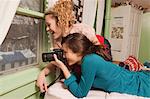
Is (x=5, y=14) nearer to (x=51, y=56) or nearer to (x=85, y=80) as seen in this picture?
(x=51, y=56)

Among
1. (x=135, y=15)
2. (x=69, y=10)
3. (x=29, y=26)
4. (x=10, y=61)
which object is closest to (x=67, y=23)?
(x=69, y=10)

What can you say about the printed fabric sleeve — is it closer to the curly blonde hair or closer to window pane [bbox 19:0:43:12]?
the curly blonde hair

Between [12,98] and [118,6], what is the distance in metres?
2.58

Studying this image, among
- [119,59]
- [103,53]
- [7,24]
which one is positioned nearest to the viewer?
[7,24]

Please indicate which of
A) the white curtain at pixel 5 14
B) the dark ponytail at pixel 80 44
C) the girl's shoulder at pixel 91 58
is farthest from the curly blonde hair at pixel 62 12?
the white curtain at pixel 5 14

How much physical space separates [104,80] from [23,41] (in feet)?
1.96

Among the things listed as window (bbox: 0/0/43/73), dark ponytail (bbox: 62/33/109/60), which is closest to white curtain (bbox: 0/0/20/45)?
window (bbox: 0/0/43/73)

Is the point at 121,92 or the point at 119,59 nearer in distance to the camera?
the point at 121,92

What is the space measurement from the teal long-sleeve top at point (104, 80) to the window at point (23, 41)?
0.36 m

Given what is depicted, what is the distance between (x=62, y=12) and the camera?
139cm

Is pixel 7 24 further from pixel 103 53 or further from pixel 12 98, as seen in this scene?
pixel 103 53

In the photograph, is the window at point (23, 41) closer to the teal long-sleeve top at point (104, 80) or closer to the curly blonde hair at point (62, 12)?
the curly blonde hair at point (62, 12)

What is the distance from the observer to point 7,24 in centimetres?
91

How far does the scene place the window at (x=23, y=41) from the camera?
4.15 ft
